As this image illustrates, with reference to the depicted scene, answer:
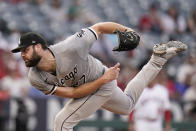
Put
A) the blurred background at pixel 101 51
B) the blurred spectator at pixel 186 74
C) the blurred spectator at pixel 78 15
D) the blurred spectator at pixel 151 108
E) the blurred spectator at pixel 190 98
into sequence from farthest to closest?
the blurred spectator at pixel 78 15 < the blurred spectator at pixel 186 74 < the blurred spectator at pixel 190 98 < the blurred background at pixel 101 51 < the blurred spectator at pixel 151 108

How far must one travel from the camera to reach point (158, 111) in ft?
35.8

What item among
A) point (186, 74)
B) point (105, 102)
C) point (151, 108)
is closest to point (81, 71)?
point (105, 102)

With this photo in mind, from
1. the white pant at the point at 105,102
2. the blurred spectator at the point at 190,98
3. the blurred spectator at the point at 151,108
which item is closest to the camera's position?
the white pant at the point at 105,102

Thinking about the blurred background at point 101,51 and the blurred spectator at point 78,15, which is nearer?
the blurred background at point 101,51

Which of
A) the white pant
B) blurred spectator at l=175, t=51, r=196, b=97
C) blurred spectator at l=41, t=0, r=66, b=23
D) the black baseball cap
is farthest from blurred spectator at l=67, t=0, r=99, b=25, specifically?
the black baseball cap

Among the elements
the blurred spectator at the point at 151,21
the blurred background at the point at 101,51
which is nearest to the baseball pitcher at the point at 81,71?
the blurred background at the point at 101,51

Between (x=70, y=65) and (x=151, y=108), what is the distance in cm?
376

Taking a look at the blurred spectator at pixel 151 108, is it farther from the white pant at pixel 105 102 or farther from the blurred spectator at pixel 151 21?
the blurred spectator at pixel 151 21

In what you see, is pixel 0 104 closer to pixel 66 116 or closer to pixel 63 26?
pixel 63 26

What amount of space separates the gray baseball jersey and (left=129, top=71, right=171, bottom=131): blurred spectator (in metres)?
3.44

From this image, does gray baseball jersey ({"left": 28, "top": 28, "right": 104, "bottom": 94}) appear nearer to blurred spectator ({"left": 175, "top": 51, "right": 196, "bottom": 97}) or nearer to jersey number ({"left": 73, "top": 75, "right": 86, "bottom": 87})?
jersey number ({"left": 73, "top": 75, "right": 86, "bottom": 87})

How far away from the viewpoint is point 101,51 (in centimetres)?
1422

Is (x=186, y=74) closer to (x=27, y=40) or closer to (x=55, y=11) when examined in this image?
(x=55, y=11)

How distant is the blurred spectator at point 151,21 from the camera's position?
1555 cm
